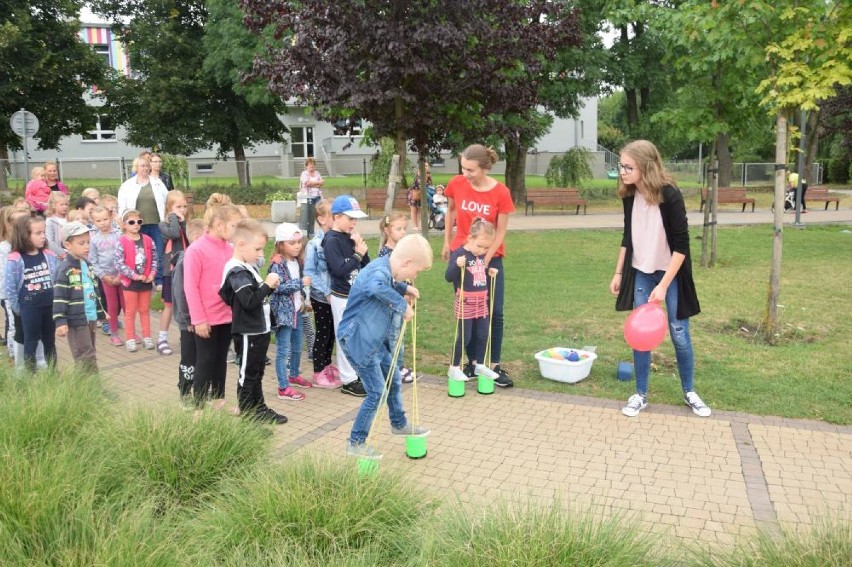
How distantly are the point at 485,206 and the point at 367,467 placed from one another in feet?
9.90

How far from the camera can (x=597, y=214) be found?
2417 cm

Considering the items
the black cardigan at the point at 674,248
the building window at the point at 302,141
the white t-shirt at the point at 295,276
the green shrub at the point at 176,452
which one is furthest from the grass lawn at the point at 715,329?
the building window at the point at 302,141

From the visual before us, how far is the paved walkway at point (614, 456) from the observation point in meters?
3.98

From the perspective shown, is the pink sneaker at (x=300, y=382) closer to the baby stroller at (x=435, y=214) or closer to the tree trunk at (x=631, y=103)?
the baby stroller at (x=435, y=214)

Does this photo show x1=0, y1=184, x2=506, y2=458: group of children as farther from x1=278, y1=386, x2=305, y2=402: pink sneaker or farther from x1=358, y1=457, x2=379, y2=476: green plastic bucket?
x1=358, y1=457, x2=379, y2=476: green plastic bucket

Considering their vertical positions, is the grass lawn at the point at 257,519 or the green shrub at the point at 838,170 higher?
the green shrub at the point at 838,170

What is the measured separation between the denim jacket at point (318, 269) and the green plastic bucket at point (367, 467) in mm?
2572

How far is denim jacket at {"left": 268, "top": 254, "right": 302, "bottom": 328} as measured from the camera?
5973mm

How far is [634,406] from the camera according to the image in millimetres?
5504

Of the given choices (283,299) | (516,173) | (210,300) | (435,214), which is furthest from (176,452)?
(516,173)

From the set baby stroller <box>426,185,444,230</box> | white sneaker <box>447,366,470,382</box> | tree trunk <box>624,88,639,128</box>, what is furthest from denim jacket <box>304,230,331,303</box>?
tree trunk <box>624,88,639,128</box>

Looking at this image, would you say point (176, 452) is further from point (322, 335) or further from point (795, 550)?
point (795, 550)

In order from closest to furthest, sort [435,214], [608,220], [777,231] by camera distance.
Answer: [777,231] → [435,214] → [608,220]

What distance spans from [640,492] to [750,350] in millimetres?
3605
